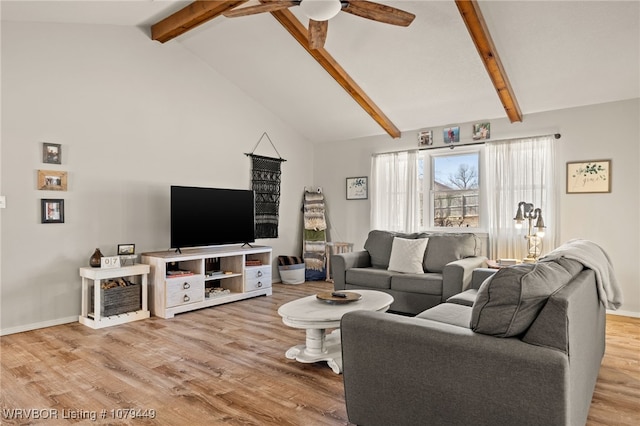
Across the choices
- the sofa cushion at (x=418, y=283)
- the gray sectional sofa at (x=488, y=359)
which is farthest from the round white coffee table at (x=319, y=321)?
the sofa cushion at (x=418, y=283)

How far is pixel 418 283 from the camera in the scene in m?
4.07

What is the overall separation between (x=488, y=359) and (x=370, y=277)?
2854 mm

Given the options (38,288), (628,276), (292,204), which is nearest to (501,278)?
(628,276)

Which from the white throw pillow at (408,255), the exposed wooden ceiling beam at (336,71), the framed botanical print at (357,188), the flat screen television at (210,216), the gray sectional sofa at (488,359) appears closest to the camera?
the gray sectional sofa at (488,359)

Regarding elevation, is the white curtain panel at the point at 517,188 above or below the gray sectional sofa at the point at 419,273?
above

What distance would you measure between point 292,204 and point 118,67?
123 inches

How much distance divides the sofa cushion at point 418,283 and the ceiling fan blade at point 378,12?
2.37m

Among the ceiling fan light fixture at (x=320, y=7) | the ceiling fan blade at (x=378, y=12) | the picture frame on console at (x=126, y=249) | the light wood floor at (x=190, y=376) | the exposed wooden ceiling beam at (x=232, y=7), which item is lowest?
the light wood floor at (x=190, y=376)

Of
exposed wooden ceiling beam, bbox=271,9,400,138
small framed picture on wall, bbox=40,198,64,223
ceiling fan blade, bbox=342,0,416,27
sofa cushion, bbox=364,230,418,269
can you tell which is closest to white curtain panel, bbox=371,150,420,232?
exposed wooden ceiling beam, bbox=271,9,400,138

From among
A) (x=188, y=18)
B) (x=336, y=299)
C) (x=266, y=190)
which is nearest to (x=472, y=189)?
(x=266, y=190)

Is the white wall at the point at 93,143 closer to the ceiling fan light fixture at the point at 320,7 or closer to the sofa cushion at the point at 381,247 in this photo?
the sofa cushion at the point at 381,247

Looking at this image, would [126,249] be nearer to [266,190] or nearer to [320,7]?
[266,190]

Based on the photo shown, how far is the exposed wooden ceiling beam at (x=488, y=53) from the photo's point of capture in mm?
3367

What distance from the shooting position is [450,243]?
445 cm
